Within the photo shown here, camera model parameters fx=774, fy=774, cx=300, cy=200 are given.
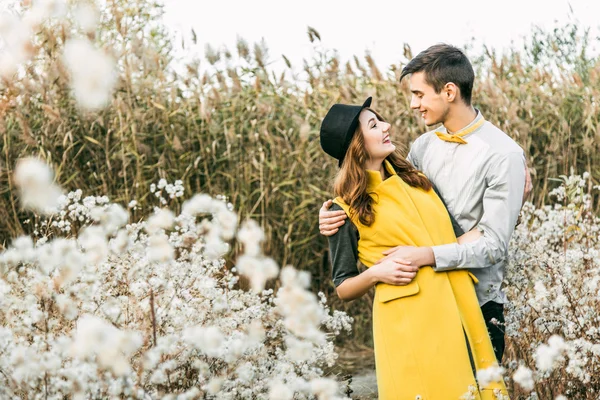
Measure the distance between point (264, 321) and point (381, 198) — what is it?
739 millimetres

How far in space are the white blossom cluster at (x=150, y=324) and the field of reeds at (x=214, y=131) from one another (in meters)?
2.05

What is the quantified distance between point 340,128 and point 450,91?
46cm

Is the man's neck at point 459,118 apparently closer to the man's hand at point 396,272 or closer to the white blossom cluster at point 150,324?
the man's hand at point 396,272

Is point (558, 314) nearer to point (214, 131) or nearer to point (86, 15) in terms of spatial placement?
point (214, 131)

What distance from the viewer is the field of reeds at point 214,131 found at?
5.31m

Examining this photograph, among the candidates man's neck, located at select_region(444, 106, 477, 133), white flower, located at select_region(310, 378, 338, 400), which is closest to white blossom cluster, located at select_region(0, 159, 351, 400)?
white flower, located at select_region(310, 378, 338, 400)

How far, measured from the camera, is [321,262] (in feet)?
17.7

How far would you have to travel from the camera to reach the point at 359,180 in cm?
281

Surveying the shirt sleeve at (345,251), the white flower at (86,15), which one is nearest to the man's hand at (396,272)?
the shirt sleeve at (345,251)

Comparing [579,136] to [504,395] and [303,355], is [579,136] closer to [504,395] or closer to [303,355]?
[504,395]

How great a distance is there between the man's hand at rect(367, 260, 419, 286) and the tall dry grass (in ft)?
8.38

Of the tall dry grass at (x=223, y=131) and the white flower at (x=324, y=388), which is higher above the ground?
the tall dry grass at (x=223, y=131)

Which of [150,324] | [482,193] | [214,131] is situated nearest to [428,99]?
[482,193]

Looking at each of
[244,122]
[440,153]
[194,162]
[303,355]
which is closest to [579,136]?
[244,122]
